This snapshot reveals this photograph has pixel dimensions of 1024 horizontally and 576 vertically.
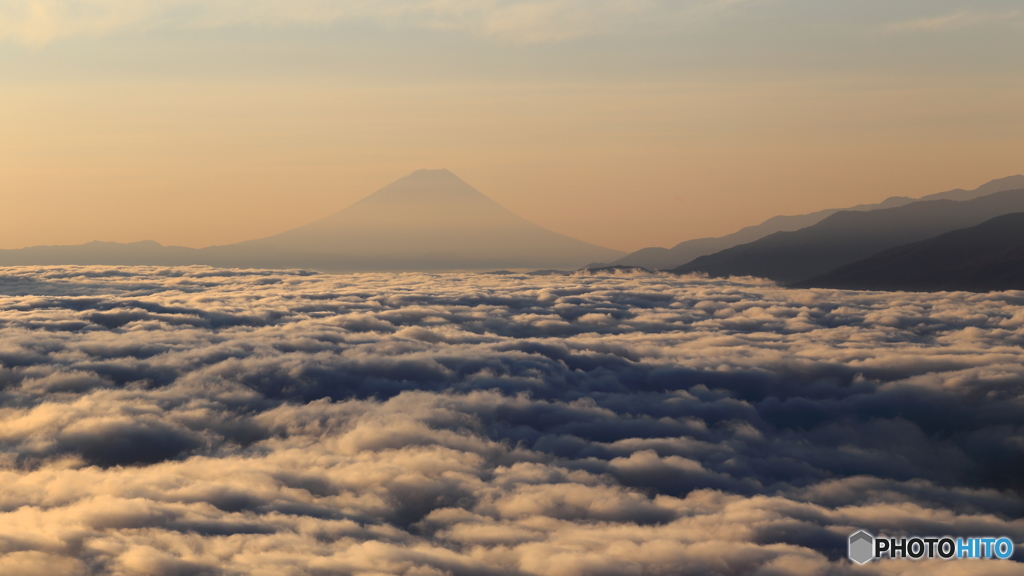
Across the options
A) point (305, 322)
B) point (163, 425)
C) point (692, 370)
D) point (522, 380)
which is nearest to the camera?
point (163, 425)

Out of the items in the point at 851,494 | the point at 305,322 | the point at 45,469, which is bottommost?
the point at 851,494

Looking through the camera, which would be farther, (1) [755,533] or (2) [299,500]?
(2) [299,500]

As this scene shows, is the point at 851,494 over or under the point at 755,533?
under

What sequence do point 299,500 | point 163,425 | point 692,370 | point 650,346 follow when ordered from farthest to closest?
point 650,346 < point 692,370 < point 163,425 < point 299,500

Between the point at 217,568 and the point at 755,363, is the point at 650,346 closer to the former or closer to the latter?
the point at 755,363

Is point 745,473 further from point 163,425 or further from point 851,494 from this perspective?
point 163,425

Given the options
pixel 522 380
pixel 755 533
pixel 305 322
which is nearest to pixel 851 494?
pixel 755 533
